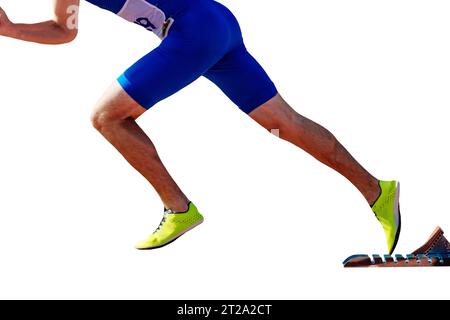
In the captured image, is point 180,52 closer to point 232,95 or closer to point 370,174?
point 232,95

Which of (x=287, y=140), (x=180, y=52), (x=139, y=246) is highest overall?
(x=180, y=52)

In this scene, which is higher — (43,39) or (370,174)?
(43,39)

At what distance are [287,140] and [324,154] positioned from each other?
26 centimetres

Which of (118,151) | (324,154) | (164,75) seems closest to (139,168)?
(118,151)

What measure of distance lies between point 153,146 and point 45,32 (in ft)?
3.32

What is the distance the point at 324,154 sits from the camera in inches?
308

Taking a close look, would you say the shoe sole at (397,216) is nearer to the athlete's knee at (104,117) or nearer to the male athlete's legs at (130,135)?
the male athlete's legs at (130,135)

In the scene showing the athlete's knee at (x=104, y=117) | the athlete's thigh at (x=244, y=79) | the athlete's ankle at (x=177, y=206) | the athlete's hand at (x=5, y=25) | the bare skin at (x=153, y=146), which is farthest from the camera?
the athlete's ankle at (x=177, y=206)

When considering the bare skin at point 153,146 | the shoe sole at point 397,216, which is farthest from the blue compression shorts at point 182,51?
the shoe sole at point 397,216

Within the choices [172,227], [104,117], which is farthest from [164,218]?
[104,117]

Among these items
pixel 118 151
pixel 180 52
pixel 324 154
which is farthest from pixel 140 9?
pixel 324 154

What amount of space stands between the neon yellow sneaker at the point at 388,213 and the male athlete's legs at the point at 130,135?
4.40 feet

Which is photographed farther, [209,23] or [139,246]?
[139,246]

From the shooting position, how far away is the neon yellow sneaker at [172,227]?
799cm
